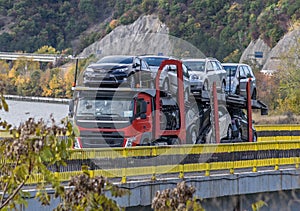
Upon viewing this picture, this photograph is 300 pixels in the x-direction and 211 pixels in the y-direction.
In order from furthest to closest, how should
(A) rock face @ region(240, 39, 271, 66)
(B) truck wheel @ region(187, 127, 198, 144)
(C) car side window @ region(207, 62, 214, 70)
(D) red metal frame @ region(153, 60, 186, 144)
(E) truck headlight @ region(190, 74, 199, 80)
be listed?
(A) rock face @ region(240, 39, 271, 66), (C) car side window @ region(207, 62, 214, 70), (E) truck headlight @ region(190, 74, 199, 80), (B) truck wheel @ region(187, 127, 198, 144), (D) red metal frame @ region(153, 60, 186, 144)

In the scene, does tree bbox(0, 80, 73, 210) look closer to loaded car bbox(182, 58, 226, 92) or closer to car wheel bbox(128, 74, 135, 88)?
car wheel bbox(128, 74, 135, 88)

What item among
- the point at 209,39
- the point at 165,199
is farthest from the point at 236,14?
the point at 165,199

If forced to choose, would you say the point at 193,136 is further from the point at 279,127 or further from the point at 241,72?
the point at 279,127

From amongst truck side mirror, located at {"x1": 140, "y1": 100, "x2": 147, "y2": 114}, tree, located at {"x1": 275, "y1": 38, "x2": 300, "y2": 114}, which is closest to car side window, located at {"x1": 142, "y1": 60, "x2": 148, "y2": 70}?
truck side mirror, located at {"x1": 140, "y1": 100, "x2": 147, "y2": 114}

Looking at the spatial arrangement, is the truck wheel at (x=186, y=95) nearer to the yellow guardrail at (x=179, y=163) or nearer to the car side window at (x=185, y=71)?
the car side window at (x=185, y=71)

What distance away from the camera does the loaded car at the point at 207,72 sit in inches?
929

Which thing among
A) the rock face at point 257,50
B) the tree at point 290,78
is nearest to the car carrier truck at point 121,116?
the tree at point 290,78

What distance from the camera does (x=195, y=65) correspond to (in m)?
24.5

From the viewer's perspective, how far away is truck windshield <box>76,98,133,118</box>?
20094mm

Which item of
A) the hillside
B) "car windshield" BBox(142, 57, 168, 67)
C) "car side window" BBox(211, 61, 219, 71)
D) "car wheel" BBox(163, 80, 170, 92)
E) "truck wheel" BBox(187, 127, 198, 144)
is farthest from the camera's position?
the hillside

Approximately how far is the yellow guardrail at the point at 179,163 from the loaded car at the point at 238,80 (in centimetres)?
469

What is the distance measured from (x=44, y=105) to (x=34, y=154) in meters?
90.8

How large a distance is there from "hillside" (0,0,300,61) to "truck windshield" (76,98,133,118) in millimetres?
79004

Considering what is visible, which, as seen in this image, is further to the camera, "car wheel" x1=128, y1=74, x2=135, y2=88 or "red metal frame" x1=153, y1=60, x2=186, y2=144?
"red metal frame" x1=153, y1=60, x2=186, y2=144
